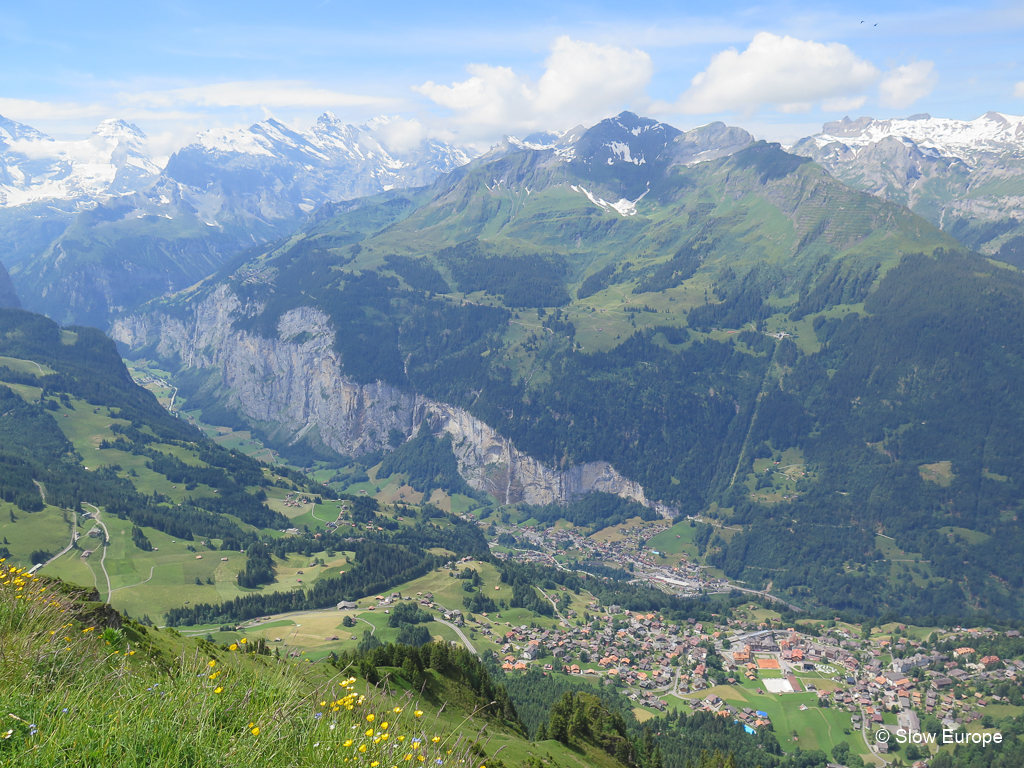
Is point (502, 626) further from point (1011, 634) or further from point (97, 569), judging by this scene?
point (1011, 634)

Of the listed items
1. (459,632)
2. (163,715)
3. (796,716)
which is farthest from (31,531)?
(163,715)

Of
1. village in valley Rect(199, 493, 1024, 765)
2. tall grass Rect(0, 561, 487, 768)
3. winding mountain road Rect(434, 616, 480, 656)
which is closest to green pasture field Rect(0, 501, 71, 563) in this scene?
village in valley Rect(199, 493, 1024, 765)

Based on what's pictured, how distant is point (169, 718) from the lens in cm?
980

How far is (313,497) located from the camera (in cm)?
19475

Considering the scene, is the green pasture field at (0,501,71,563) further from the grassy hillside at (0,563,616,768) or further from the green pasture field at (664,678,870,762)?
the grassy hillside at (0,563,616,768)

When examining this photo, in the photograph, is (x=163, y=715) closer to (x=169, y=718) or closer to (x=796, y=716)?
(x=169, y=718)

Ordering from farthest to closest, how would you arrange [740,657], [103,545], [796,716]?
1. [103,545]
2. [740,657]
3. [796,716]

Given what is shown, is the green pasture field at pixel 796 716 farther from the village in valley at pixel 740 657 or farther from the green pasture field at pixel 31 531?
the green pasture field at pixel 31 531

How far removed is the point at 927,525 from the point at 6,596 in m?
221

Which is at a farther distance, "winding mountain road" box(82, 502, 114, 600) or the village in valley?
"winding mountain road" box(82, 502, 114, 600)

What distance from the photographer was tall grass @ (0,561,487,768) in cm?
906

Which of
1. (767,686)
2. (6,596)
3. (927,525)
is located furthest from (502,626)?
(927,525)

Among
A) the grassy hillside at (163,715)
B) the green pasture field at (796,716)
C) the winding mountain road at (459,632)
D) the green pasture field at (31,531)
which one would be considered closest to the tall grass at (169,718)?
the grassy hillside at (163,715)

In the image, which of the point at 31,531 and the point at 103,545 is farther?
the point at 103,545
